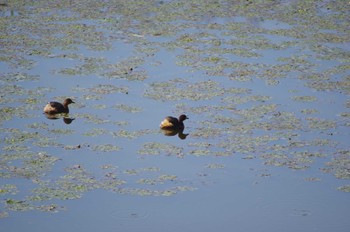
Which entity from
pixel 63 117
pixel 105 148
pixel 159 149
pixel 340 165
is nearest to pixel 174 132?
pixel 159 149

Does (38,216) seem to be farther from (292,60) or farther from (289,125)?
(292,60)

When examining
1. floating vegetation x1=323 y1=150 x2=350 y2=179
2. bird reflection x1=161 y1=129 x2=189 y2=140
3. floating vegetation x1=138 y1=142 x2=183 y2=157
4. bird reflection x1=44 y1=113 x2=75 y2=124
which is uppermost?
bird reflection x1=44 y1=113 x2=75 y2=124

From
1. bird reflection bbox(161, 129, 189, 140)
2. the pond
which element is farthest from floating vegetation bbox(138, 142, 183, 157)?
bird reflection bbox(161, 129, 189, 140)

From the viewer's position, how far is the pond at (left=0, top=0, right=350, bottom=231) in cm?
797

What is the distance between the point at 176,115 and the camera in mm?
10070

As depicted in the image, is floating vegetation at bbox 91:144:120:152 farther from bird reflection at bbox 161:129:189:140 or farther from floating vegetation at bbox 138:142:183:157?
bird reflection at bbox 161:129:189:140

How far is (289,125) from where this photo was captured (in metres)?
9.88

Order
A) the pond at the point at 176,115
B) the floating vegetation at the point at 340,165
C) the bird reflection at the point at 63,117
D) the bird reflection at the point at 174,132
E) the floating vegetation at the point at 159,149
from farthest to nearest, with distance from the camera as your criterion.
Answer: the bird reflection at the point at 63,117
the bird reflection at the point at 174,132
the floating vegetation at the point at 159,149
the floating vegetation at the point at 340,165
the pond at the point at 176,115

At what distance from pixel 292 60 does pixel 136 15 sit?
3.17 m

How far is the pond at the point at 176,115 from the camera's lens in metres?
7.97

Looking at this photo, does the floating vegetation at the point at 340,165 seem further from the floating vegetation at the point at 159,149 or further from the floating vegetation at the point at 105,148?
the floating vegetation at the point at 105,148

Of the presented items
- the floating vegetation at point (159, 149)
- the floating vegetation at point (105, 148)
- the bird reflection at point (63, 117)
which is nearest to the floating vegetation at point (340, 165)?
the floating vegetation at point (159, 149)

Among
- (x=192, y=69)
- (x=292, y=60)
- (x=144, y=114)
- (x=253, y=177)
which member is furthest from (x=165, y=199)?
(x=292, y=60)

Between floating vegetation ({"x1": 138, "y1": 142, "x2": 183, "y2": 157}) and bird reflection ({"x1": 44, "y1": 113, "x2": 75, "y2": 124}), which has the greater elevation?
bird reflection ({"x1": 44, "y1": 113, "x2": 75, "y2": 124})
